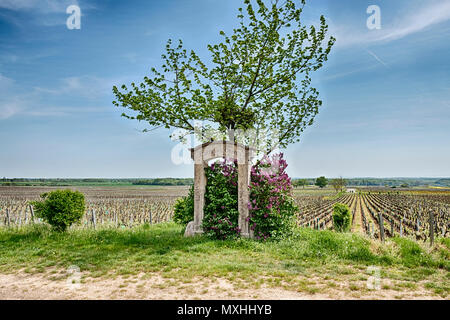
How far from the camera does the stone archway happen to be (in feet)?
34.0

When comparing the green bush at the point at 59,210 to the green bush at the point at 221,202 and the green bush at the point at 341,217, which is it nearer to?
the green bush at the point at 221,202

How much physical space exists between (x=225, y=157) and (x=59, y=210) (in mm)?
7150

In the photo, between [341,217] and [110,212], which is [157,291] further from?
[110,212]

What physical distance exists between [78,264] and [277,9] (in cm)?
1011

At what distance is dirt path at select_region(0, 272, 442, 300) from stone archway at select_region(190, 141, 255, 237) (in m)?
4.07

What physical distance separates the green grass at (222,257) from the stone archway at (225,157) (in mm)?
786

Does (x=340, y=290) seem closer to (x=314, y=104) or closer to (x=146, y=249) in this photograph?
(x=146, y=249)

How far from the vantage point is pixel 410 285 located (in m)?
6.00

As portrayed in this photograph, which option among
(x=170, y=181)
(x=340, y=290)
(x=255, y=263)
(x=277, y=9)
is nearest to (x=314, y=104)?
(x=277, y=9)

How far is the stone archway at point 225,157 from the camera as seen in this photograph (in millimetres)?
10375

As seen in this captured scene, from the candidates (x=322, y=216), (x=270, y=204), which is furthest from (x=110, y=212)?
(x=270, y=204)

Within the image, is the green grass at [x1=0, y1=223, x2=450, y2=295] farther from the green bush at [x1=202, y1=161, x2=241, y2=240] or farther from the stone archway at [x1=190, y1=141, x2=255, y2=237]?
the stone archway at [x1=190, y1=141, x2=255, y2=237]

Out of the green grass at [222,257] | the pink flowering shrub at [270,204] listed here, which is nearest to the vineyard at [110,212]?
the green grass at [222,257]
